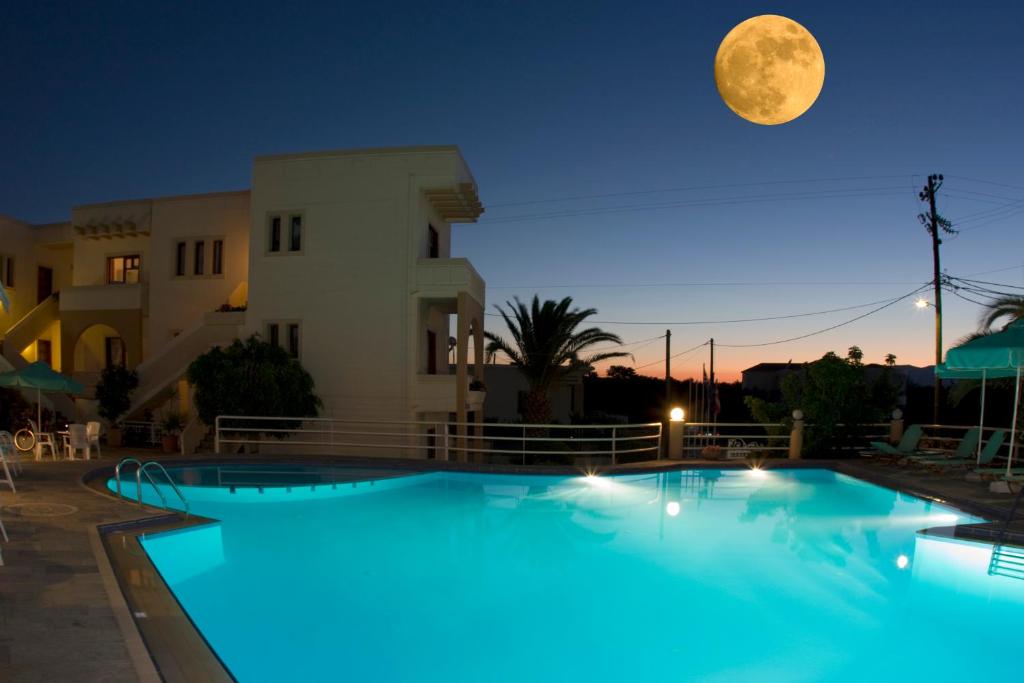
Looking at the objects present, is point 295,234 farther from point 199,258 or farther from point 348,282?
point 199,258

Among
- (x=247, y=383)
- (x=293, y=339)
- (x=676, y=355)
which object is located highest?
(x=676, y=355)

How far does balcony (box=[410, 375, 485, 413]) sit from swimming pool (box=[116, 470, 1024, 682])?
5950mm

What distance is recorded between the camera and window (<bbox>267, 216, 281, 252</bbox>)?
18578 mm

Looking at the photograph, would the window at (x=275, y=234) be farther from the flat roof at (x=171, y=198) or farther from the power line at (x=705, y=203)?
the power line at (x=705, y=203)

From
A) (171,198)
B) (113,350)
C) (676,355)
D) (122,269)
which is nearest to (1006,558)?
(171,198)

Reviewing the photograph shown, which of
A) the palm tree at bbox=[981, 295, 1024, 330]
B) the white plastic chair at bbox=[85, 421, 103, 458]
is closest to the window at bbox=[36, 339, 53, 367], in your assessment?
the white plastic chair at bbox=[85, 421, 103, 458]

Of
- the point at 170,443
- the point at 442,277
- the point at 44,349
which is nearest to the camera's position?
the point at 170,443

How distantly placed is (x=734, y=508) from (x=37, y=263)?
25916 mm

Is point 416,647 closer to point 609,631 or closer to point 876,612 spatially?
point 609,631

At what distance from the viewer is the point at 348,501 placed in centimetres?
1162

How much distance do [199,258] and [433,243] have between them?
24.1 ft

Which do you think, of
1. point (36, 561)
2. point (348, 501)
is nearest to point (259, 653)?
point (36, 561)

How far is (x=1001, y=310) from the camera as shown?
1859 centimetres

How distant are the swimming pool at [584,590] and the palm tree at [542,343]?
10.9 m
